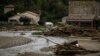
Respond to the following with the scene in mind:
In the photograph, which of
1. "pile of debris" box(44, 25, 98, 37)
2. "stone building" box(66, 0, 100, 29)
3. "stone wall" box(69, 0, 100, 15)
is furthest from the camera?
"stone wall" box(69, 0, 100, 15)

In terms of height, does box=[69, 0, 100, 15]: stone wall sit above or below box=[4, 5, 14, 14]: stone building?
above

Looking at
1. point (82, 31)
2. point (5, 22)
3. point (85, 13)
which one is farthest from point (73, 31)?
point (5, 22)

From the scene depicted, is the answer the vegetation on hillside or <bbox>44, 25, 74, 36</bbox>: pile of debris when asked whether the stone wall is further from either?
the vegetation on hillside

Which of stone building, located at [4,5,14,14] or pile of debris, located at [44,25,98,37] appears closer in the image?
pile of debris, located at [44,25,98,37]

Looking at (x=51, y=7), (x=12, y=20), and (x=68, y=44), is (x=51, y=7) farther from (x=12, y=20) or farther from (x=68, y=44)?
(x=68, y=44)

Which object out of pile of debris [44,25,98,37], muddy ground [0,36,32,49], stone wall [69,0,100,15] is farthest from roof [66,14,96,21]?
muddy ground [0,36,32,49]

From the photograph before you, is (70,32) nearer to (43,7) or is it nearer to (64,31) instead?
(64,31)

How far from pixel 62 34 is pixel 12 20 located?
45403 mm

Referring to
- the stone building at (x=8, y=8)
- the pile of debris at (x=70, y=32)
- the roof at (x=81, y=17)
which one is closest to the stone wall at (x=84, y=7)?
the roof at (x=81, y=17)

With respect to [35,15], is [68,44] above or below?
above

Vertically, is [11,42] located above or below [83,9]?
above

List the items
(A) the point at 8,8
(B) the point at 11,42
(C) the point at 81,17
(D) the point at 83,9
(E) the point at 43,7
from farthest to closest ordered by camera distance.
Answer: (E) the point at 43,7, (A) the point at 8,8, (D) the point at 83,9, (C) the point at 81,17, (B) the point at 11,42

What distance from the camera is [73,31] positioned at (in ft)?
196

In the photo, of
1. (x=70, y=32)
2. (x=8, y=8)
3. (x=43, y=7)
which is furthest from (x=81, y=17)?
(x=43, y=7)
